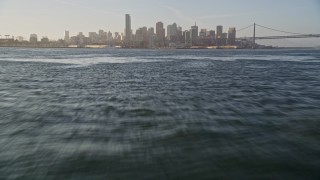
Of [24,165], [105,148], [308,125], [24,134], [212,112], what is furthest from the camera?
[212,112]

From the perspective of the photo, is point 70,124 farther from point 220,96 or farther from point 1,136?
point 220,96

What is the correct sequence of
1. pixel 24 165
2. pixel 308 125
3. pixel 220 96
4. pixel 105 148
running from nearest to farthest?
1. pixel 24 165
2. pixel 105 148
3. pixel 308 125
4. pixel 220 96

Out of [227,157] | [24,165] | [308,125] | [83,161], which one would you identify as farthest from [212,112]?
[24,165]

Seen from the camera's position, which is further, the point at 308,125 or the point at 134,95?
the point at 134,95

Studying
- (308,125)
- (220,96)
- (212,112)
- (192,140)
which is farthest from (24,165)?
(220,96)

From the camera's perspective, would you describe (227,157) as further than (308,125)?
No

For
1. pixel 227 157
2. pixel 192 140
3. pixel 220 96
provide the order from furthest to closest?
pixel 220 96 < pixel 192 140 < pixel 227 157

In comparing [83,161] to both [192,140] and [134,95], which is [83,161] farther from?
[134,95]

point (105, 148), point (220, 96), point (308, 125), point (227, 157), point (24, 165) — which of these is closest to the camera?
point (24, 165)
